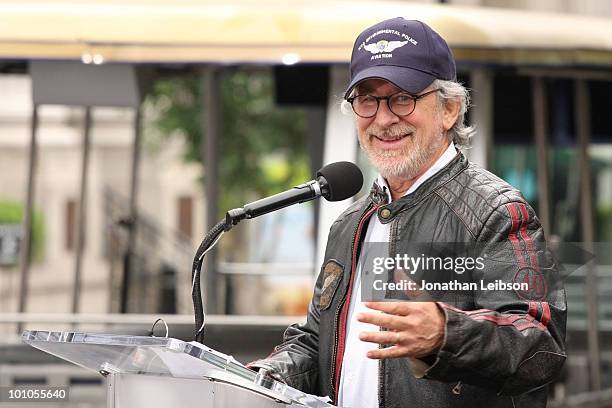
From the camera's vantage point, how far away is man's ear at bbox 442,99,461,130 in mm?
2998

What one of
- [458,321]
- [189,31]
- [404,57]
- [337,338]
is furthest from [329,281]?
[189,31]

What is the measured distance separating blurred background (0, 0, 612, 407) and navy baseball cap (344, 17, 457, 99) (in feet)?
2.37

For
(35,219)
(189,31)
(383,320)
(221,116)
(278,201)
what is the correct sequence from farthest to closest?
(35,219) < (221,116) < (189,31) < (278,201) < (383,320)

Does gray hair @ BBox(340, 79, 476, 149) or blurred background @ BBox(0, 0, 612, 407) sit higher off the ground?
blurred background @ BBox(0, 0, 612, 407)

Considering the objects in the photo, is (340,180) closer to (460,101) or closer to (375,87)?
(375,87)

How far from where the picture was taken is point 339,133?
300 inches

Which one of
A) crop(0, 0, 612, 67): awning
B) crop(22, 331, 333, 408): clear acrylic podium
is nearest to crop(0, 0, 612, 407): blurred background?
crop(0, 0, 612, 67): awning

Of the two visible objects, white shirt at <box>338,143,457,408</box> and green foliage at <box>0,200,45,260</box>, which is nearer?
white shirt at <box>338,143,457,408</box>

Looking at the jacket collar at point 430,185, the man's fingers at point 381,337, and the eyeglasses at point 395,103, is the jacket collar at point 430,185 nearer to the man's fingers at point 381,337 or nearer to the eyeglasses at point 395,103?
the eyeglasses at point 395,103

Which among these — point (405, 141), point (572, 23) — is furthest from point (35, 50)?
point (405, 141)

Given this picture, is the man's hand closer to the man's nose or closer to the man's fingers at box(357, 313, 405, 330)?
the man's fingers at box(357, 313, 405, 330)

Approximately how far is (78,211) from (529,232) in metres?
7.65

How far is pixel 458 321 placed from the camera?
240 centimetres

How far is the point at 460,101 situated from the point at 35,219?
14.9 meters
